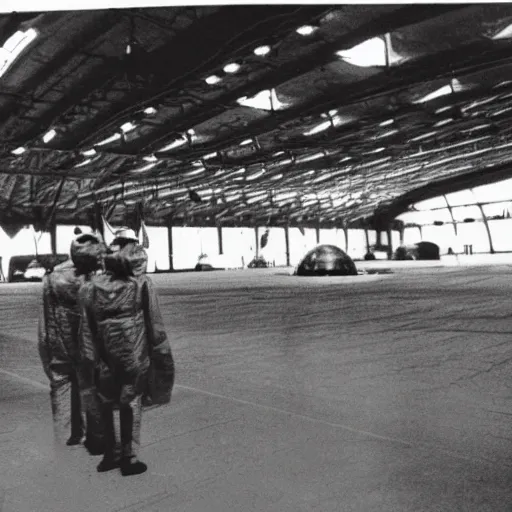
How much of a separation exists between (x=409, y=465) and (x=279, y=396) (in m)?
1.00

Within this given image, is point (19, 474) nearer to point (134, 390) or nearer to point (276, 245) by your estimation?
point (134, 390)

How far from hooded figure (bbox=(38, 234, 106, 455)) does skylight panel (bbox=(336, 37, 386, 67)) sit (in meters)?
3.93

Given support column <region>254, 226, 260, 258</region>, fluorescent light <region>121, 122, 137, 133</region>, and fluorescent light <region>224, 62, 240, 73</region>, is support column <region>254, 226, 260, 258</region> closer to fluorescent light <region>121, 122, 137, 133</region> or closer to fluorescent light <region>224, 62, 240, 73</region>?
fluorescent light <region>224, 62, 240, 73</region>

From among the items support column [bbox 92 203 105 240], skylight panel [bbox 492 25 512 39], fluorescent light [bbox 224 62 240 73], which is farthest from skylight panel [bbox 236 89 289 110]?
support column [bbox 92 203 105 240]

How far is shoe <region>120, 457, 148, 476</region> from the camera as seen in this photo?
2.13 m

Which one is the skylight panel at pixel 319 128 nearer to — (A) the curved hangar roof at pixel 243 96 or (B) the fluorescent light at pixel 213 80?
(A) the curved hangar roof at pixel 243 96

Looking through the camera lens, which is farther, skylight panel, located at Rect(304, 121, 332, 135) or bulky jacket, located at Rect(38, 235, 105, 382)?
skylight panel, located at Rect(304, 121, 332, 135)

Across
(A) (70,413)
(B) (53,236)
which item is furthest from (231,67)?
(A) (70,413)

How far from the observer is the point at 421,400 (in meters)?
2.82

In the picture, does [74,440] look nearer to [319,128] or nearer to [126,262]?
[126,262]

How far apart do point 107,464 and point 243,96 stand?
18.2 ft

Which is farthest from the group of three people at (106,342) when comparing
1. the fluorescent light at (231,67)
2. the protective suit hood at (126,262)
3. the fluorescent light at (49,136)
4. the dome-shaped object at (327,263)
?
the dome-shaped object at (327,263)

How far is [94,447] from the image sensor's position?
231cm

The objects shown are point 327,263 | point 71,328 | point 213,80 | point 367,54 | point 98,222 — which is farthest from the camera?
point 327,263
